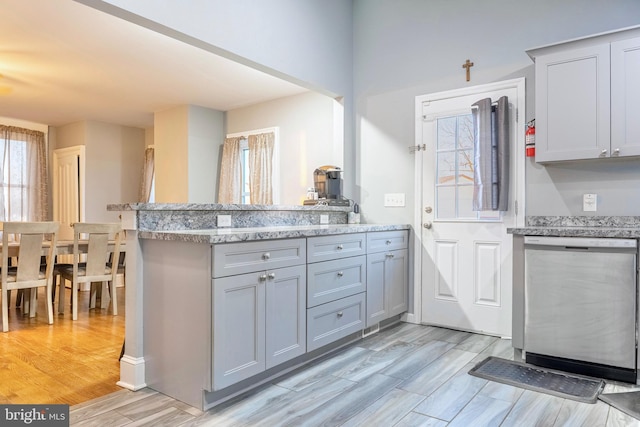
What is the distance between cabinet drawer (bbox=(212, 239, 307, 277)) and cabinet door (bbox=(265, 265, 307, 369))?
56mm

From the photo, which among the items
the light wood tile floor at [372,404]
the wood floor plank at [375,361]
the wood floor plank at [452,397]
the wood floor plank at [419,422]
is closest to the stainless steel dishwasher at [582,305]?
the light wood tile floor at [372,404]

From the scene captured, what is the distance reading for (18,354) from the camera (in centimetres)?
308

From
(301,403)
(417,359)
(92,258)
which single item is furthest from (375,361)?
(92,258)

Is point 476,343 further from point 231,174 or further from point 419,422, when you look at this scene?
point 231,174

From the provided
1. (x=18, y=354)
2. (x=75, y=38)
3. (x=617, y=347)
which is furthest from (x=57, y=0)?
(x=617, y=347)

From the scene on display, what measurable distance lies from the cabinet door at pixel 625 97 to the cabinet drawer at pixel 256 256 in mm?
2135

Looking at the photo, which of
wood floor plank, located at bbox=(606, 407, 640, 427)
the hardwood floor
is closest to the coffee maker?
the hardwood floor

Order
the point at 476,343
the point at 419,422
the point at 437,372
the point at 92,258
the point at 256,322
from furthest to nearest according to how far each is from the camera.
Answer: the point at 92,258
the point at 476,343
the point at 437,372
the point at 256,322
the point at 419,422

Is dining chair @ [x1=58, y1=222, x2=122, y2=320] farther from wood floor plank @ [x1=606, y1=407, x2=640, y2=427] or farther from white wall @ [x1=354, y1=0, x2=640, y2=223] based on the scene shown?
wood floor plank @ [x1=606, y1=407, x2=640, y2=427]

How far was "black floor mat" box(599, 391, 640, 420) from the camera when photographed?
2.13 metres

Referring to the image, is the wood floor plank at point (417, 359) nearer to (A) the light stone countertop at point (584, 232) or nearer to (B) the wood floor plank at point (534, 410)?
(B) the wood floor plank at point (534, 410)

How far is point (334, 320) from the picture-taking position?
2.93 meters

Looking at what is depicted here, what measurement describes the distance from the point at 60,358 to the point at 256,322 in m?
1.69

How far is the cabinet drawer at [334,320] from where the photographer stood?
8.93 feet
